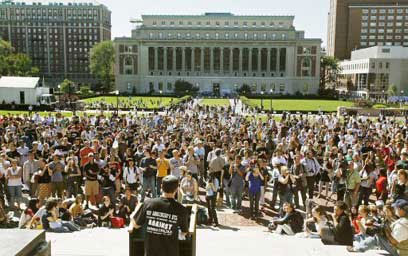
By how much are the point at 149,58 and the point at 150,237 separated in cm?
11449

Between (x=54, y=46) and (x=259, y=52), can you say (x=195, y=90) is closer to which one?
(x=259, y=52)

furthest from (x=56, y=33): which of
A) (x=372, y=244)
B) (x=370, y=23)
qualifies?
(x=372, y=244)

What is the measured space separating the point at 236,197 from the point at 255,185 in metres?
1.11

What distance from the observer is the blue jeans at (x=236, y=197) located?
43.5ft

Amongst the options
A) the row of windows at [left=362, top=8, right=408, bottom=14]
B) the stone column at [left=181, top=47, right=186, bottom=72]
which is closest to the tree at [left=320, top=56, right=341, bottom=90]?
the row of windows at [left=362, top=8, right=408, bottom=14]

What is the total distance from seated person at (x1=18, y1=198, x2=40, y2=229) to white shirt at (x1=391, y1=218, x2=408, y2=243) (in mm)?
7360

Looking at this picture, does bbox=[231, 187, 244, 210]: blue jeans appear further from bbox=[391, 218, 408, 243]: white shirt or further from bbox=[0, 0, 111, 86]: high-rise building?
bbox=[0, 0, 111, 86]: high-rise building

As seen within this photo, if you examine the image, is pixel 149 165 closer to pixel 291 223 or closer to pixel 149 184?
pixel 149 184

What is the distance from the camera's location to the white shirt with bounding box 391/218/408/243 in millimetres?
7391

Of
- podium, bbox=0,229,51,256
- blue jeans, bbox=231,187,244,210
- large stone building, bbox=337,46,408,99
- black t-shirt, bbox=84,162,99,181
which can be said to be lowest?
blue jeans, bbox=231,187,244,210

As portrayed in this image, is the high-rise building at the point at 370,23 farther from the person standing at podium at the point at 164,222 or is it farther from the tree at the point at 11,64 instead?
the person standing at podium at the point at 164,222

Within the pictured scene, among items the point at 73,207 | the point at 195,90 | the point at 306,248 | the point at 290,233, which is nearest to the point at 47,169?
the point at 73,207

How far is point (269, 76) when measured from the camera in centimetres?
11606

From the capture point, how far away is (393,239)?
7.56 m
